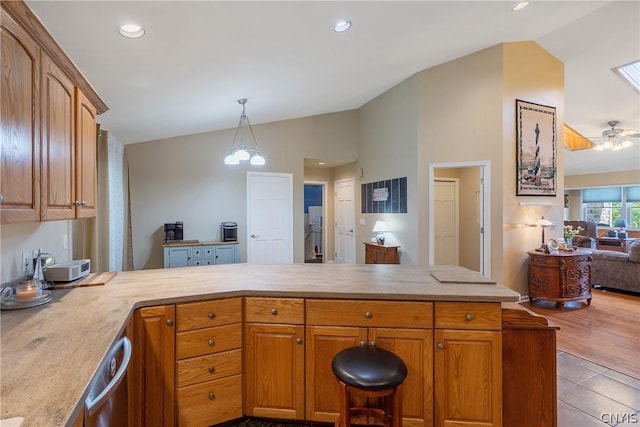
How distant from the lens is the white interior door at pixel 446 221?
237 inches

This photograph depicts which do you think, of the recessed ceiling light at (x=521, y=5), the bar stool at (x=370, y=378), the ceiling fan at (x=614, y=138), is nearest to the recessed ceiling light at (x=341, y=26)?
the recessed ceiling light at (x=521, y=5)

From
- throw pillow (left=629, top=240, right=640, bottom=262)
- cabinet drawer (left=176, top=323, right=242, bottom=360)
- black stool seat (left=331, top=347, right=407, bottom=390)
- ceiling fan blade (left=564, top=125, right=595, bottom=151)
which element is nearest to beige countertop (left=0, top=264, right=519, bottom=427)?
cabinet drawer (left=176, top=323, right=242, bottom=360)

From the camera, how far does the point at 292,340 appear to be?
181 centimetres

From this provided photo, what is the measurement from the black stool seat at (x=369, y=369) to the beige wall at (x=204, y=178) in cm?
426

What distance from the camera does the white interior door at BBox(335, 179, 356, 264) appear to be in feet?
22.7

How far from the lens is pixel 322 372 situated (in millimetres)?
1796

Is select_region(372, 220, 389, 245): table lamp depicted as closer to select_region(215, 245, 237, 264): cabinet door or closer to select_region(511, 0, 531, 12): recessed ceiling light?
select_region(215, 245, 237, 264): cabinet door

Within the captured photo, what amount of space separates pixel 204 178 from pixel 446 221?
4.64m

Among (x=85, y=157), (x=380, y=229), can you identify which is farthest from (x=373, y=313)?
(x=380, y=229)

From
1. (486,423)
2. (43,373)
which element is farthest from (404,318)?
(43,373)

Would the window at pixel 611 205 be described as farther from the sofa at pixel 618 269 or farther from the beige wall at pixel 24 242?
the beige wall at pixel 24 242

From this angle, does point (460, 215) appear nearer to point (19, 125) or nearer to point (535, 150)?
point (535, 150)

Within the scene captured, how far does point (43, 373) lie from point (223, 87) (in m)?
3.05

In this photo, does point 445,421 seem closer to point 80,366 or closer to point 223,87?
point 80,366
